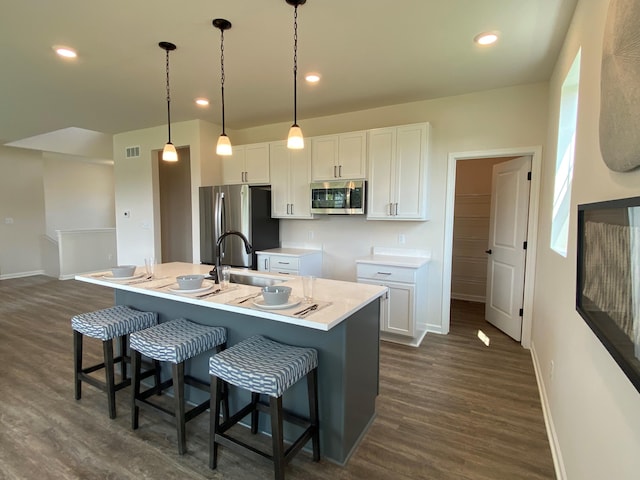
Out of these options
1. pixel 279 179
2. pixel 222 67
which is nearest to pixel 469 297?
pixel 279 179

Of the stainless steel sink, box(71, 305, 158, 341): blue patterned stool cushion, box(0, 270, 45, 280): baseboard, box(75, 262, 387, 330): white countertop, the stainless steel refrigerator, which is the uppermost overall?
the stainless steel refrigerator

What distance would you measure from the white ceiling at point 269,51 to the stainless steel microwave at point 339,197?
0.98 meters

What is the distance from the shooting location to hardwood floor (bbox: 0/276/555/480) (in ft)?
6.07

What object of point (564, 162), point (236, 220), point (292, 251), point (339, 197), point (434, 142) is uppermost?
point (434, 142)

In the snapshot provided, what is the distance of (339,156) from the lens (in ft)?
13.1

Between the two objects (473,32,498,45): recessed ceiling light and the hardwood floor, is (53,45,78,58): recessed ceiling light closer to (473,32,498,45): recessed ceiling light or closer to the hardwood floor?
the hardwood floor

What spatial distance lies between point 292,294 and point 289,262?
2035 millimetres

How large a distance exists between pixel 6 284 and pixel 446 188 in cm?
838

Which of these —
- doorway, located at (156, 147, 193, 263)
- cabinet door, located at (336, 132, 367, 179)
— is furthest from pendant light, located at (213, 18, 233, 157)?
doorway, located at (156, 147, 193, 263)

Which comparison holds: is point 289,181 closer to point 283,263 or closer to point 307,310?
point 283,263

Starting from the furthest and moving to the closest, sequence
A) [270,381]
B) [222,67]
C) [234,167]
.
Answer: [234,167] < [222,67] < [270,381]

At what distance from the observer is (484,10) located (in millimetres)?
2146

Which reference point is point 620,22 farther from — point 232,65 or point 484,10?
point 232,65

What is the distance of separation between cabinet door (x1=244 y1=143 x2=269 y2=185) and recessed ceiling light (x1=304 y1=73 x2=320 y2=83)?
139cm
